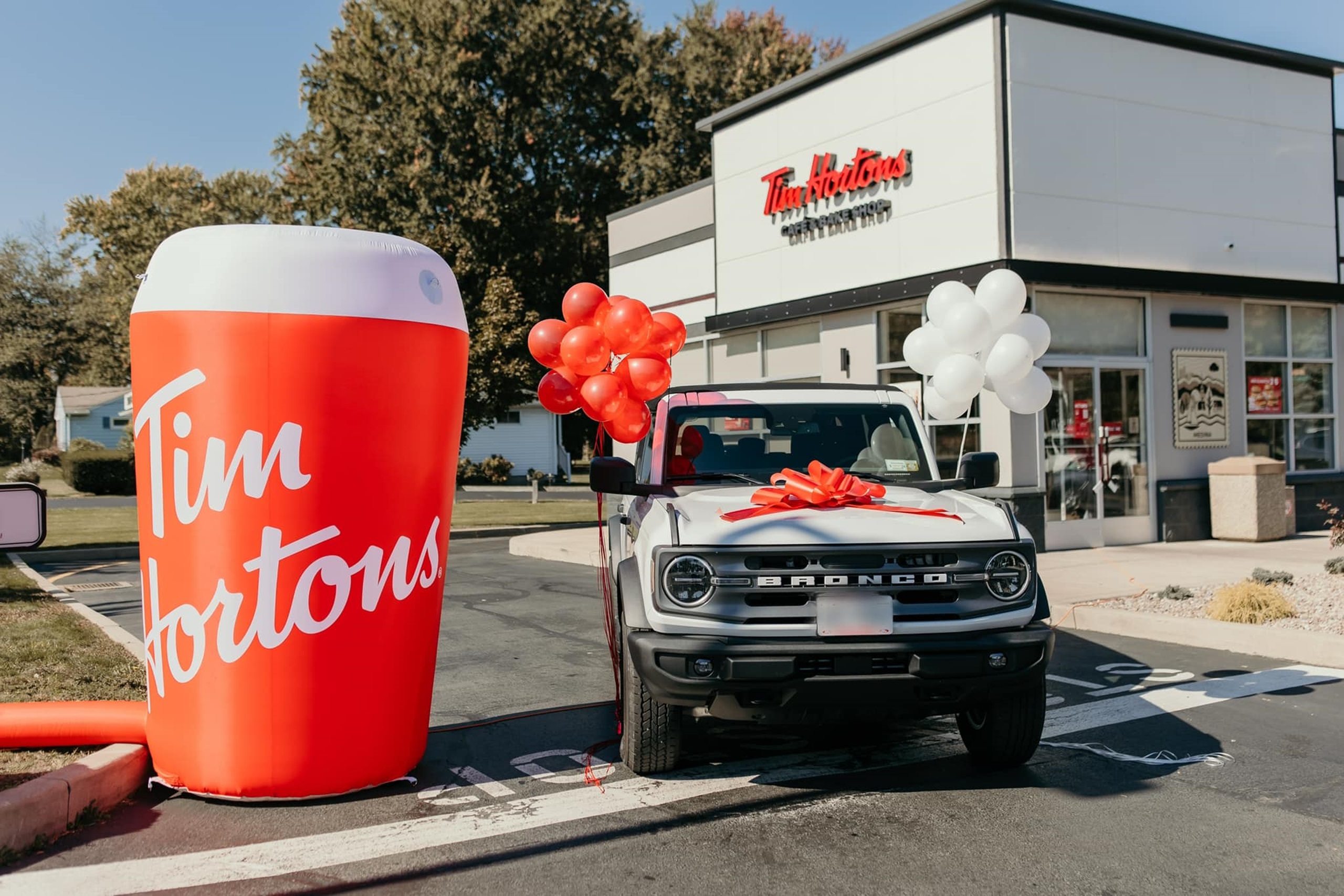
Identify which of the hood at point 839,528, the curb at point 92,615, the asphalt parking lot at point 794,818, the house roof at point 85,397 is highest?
the house roof at point 85,397

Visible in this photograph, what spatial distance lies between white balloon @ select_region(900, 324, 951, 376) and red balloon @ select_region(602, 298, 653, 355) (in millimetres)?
3520

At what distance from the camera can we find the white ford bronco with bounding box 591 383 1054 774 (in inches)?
168

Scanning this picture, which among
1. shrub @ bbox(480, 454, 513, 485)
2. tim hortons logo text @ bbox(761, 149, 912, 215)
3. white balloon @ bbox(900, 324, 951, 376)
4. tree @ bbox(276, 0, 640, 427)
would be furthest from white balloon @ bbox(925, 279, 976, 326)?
shrub @ bbox(480, 454, 513, 485)

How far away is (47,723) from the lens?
501 centimetres

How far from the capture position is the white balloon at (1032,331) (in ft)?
29.5

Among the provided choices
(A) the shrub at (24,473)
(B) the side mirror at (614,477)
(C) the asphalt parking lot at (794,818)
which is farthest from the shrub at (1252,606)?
(A) the shrub at (24,473)

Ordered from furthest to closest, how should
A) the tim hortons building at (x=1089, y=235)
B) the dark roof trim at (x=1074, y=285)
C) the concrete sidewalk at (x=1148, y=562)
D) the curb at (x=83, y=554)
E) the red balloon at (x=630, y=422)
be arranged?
1. the curb at (x=83, y=554)
2. the tim hortons building at (x=1089, y=235)
3. the dark roof trim at (x=1074, y=285)
4. the concrete sidewalk at (x=1148, y=562)
5. the red balloon at (x=630, y=422)

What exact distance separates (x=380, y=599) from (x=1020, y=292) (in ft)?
20.5

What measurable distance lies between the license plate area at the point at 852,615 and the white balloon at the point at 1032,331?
526 centimetres

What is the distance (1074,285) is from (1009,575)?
33.4 ft

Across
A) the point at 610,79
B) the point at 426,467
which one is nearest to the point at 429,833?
the point at 426,467

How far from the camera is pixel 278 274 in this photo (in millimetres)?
4336

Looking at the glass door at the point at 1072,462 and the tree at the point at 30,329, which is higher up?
the tree at the point at 30,329

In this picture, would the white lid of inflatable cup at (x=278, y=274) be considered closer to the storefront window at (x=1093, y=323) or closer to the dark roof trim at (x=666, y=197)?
the storefront window at (x=1093, y=323)
